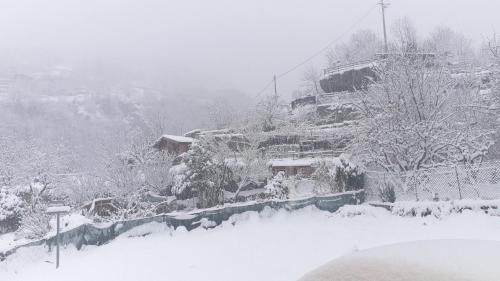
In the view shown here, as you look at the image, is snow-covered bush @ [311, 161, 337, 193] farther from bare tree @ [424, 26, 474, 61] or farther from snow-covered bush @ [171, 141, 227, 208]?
bare tree @ [424, 26, 474, 61]

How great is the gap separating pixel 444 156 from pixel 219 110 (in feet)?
113

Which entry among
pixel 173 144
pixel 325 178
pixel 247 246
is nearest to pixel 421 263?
pixel 247 246

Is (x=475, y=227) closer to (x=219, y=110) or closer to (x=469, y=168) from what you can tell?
(x=469, y=168)

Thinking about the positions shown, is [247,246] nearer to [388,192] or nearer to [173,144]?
[388,192]

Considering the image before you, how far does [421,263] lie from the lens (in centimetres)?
316

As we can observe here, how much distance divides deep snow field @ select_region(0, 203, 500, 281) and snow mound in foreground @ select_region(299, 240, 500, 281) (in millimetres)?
6153

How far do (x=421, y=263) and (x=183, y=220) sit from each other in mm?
13267

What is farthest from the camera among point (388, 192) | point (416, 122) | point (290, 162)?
point (290, 162)

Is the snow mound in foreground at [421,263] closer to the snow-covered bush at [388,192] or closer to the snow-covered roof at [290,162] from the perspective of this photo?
the snow-covered bush at [388,192]

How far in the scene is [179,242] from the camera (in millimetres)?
14484

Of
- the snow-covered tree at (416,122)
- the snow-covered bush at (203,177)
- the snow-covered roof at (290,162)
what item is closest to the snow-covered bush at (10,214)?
the snow-covered bush at (203,177)

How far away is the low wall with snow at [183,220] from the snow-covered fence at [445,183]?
1761 millimetres

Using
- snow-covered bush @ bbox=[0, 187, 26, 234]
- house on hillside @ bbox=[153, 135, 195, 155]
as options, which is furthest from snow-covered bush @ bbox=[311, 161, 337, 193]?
snow-covered bush @ bbox=[0, 187, 26, 234]

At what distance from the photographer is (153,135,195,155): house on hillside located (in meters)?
33.7
